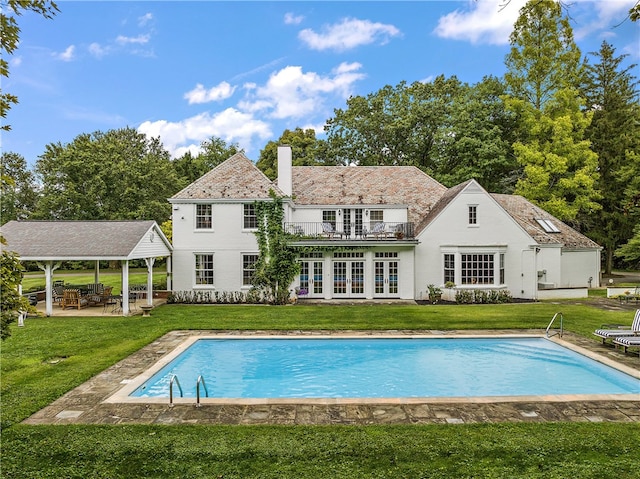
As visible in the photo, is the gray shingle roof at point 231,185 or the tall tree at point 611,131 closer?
the gray shingle roof at point 231,185

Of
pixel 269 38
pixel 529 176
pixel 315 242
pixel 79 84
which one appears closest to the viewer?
pixel 269 38

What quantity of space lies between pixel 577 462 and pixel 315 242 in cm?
1685

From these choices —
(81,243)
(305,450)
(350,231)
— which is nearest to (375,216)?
(350,231)

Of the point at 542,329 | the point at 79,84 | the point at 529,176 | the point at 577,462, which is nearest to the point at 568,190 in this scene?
the point at 529,176

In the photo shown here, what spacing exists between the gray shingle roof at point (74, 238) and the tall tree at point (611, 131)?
3646 centimetres

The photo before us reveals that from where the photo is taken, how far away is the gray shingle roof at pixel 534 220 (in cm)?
2634

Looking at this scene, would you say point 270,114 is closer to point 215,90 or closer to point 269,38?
point 215,90

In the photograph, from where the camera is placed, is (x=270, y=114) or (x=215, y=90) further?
A: (x=270, y=114)

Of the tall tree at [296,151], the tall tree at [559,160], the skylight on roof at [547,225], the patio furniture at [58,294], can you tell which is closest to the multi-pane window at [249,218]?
the patio furniture at [58,294]

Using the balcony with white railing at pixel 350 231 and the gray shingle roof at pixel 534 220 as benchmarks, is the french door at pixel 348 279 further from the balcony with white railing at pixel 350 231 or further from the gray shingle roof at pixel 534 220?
the gray shingle roof at pixel 534 220

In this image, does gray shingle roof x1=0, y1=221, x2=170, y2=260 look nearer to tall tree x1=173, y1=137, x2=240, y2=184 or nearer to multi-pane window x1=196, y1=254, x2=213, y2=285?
multi-pane window x1=196, y1=254, x2=213, y2=285

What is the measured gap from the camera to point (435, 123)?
37750 millimetres

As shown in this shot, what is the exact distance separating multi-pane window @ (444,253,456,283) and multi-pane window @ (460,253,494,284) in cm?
43

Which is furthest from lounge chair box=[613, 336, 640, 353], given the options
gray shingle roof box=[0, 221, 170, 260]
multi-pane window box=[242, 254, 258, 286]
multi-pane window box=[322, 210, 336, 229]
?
gray shingle roof box=[0, 221, 170, 260]
